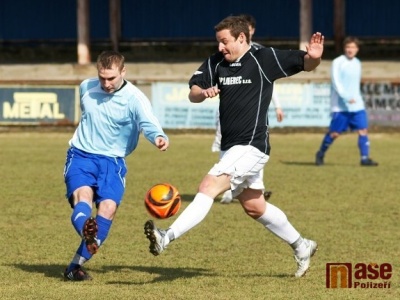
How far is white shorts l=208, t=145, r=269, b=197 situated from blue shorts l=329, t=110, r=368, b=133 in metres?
9.68

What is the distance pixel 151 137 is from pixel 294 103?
53.1 ft

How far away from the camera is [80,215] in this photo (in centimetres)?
759

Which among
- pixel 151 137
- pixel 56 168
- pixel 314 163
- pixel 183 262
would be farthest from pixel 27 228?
pixel 314 163

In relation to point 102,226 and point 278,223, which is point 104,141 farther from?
point 278,223

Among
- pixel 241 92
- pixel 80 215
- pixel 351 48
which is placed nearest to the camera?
pixel 80 215

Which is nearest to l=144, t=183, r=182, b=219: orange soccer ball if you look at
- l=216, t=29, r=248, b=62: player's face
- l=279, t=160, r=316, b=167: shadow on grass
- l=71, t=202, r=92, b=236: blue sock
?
l=71, t=202, r=92, b=236: blue sock

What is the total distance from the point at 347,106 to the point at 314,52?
32.5ft

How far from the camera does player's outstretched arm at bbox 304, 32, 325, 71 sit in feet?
24.9

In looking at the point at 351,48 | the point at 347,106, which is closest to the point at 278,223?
the point at 351,48

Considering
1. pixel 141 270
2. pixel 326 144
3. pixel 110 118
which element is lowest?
pixel 326 144

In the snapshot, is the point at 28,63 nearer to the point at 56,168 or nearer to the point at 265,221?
the point at 56,168

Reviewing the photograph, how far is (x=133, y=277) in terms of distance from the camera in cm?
803

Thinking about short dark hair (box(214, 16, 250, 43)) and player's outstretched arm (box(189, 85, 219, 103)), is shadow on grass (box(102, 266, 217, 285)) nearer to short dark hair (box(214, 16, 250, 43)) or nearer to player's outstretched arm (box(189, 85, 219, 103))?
player's outstretched arm (box(189, 85, 219, 103))

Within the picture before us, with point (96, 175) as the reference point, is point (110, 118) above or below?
above
